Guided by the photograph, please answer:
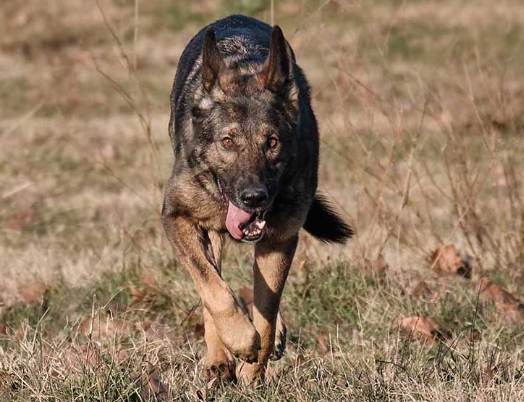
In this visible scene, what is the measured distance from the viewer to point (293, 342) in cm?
603

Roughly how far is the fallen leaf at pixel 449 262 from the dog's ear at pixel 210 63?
214cm

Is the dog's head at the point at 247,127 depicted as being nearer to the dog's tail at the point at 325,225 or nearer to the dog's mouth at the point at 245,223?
the dog's mouth at the point at 245,223

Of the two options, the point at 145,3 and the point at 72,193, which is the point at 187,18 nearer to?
the point at 145,3

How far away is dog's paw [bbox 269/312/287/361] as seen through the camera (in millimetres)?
5566

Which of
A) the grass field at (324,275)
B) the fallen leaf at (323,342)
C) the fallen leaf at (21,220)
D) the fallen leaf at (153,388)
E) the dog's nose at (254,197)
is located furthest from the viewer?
the fallen leaf at (21,220)

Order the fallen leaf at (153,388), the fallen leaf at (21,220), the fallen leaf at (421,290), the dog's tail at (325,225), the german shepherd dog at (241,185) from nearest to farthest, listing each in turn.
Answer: the fallen leaf at (153,388) → the german shepherd dog at (241,185) → the dog's tail at (325,225) → the fallen leaf at (421,290) → the fallen leaf at (21,220)

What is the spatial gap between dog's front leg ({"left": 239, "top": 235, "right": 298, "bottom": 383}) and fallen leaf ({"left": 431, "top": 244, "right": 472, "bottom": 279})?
153cm

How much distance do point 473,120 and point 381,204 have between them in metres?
5.98

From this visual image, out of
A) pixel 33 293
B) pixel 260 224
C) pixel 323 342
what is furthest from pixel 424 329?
pixel 33 293

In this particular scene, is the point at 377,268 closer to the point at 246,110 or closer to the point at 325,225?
the point at 325,225

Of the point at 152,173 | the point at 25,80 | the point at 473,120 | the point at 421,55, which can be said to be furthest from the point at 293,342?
the point at 421,55

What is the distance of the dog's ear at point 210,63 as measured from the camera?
5.24m

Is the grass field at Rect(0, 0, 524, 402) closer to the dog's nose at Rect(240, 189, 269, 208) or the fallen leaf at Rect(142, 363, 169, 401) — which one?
the fallen leaf at Rect(142, 363, 169, 401)

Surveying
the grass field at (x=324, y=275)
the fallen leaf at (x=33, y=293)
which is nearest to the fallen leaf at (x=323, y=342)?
the grass field at (x=324, y=275)
